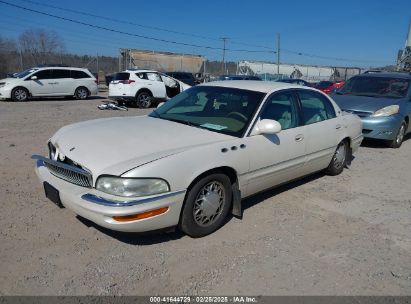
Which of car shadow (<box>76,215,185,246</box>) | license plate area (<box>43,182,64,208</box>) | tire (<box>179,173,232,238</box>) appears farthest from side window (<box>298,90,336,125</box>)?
license plate area (<box>43,182,64,208</box>)

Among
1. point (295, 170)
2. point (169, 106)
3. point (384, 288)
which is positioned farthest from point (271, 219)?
point (169, 106)

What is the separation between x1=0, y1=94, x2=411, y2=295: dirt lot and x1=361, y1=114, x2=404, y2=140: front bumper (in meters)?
3.14

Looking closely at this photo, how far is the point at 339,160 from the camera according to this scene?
5805mm

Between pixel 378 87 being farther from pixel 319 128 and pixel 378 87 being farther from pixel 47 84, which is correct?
pixel 47 84

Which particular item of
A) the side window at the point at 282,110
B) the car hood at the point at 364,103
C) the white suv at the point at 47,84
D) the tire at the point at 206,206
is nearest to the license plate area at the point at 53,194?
the tire at the point at 206,206

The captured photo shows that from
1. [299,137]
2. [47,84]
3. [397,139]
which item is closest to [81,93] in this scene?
[47,84]

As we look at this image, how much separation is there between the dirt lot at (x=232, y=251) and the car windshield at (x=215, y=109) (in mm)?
1087

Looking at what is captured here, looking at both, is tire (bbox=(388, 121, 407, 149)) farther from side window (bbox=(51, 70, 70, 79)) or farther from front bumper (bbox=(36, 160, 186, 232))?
side window (bbox=(51, 70, 70, 79))

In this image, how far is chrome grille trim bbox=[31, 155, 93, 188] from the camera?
3092 millimetres

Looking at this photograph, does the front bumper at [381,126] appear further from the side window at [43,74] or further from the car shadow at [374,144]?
the side window at [43,74]

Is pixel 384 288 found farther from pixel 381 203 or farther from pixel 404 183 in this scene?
pixel 404 183

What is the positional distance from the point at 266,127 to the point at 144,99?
457 inches

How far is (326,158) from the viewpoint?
5312 mm

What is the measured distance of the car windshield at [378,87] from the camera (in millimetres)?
8633
